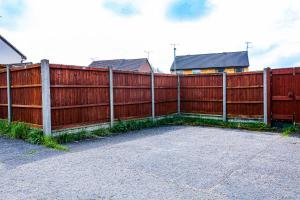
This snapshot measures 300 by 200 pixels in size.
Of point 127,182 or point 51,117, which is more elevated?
point 51,117

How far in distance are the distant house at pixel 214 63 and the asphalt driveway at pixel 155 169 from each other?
29544 millimetres

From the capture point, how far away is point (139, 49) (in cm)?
4509

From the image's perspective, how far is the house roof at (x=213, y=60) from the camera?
35.6 m

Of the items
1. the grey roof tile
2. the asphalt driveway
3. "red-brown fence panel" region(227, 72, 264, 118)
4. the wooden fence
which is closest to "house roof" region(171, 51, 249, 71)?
the grey roof tile

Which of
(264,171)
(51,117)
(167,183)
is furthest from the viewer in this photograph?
(51,117)

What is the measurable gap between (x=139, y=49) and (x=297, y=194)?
43.0 meters

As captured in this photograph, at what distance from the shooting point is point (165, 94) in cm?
1163

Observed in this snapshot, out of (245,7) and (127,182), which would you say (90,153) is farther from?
(245,7)

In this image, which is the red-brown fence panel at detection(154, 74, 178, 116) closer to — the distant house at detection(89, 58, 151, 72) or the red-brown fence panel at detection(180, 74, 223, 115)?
the red-brown fence panel at detection(180, 74, 223, 115)

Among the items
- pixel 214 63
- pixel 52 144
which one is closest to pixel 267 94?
pixel 52 144

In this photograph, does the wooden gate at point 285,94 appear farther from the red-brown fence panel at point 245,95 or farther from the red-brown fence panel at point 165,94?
the red-brown fence panel at point 165,94

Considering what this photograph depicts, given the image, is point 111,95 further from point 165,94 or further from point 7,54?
point 7,54

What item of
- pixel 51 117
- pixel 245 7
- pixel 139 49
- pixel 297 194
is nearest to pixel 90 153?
pixel 51 117

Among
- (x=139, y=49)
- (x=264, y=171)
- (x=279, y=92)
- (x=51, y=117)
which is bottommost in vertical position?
(x=264, y=171)
